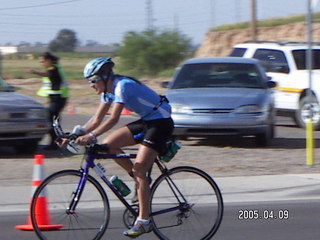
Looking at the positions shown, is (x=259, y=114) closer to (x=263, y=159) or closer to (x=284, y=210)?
(x=263, y=159)

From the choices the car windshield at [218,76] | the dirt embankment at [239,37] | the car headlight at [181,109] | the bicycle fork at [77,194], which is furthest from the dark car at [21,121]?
the dirt embankment at [239,37]

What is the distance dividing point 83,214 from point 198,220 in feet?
3.52

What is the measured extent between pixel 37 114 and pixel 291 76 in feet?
22.0

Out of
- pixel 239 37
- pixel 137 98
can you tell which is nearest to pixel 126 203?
pixel 137 98

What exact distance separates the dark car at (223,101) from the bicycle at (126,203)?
20.8ft

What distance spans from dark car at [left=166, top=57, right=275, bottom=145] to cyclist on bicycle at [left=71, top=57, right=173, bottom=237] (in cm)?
664

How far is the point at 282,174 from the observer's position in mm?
11734

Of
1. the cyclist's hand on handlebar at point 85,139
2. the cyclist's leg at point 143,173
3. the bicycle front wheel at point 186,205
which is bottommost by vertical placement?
the bicycle front wheel at point 186,205

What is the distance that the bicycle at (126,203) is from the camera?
7262 mm

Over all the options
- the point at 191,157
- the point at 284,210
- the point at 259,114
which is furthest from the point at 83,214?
the point at 259,114

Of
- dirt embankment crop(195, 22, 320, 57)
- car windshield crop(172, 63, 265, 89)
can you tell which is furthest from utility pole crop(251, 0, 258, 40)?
car windshield crop(172, 63, 265, 89)

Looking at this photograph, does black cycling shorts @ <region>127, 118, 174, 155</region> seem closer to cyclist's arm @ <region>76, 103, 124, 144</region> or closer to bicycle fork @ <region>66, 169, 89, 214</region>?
cyclist's arm @ <region>76, 103, 124, 144</region>

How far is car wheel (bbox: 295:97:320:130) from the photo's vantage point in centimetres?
1756

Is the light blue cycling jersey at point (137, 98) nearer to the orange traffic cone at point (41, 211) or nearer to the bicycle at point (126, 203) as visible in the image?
the bicycle at point (126, 203)
